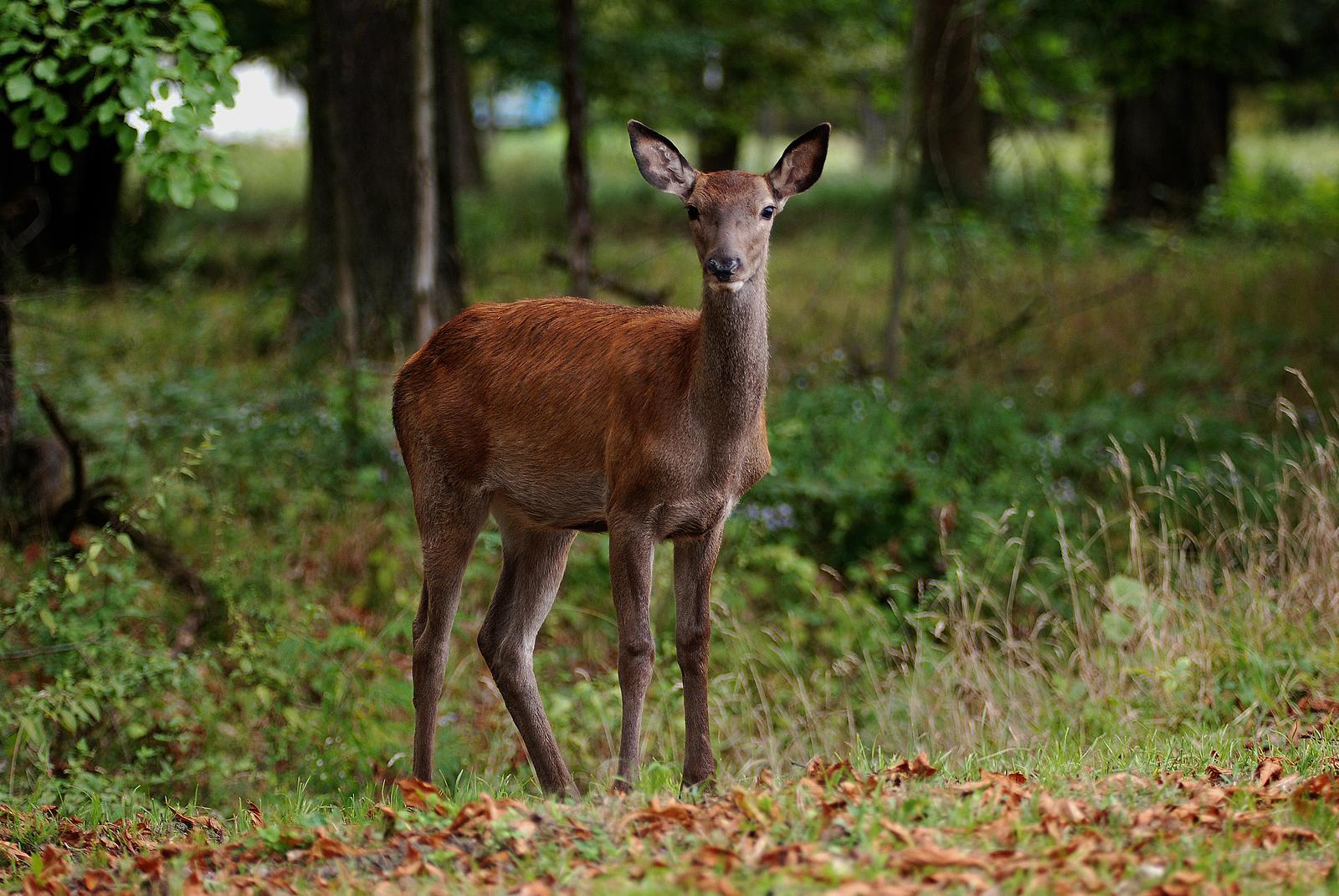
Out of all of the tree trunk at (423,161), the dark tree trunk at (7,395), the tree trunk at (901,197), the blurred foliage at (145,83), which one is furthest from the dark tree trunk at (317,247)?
the blurred foliage at (145,83)

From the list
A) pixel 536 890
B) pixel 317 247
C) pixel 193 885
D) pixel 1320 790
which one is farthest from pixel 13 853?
pixel 317 247

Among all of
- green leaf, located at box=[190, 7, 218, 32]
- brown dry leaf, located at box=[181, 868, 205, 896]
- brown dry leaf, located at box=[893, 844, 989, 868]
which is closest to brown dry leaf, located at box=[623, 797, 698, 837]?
brown dry leaf, located at box=[893, 844, 989, 868]

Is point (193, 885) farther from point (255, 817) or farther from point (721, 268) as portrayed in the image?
point (721, 268)

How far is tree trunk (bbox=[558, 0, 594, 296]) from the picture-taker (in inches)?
322

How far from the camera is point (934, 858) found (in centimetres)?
353

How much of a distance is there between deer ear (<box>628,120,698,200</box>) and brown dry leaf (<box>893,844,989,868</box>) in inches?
95.3

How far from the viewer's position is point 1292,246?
15023 millimetres

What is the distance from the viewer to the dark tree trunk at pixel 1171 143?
1767cm

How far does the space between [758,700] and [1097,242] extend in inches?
441

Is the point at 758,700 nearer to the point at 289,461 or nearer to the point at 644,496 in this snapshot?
the point at 644,496

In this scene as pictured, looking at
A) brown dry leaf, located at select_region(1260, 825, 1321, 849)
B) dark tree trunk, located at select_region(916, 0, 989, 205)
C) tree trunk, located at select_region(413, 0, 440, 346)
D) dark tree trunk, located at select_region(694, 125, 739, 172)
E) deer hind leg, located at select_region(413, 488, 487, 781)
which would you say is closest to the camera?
brown dry leaf, located at select_region(1260, 825, 1321, 849)

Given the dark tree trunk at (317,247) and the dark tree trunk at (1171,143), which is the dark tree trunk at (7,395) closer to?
the dark tree trunk at (317,247)

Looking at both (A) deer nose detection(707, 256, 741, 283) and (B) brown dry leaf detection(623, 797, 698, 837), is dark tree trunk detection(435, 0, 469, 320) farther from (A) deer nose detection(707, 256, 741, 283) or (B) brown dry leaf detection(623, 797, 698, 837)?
(B) brown dry leaf detection(623, 797, 698, 837)

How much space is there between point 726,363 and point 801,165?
33.2 inches
